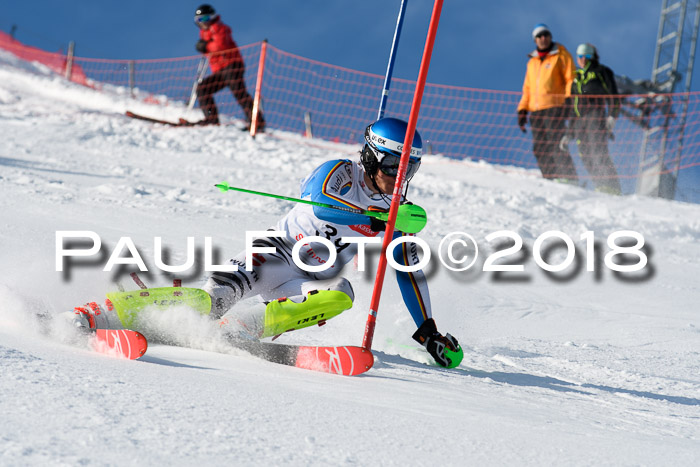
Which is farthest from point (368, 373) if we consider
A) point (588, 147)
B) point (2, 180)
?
point (588, 147)

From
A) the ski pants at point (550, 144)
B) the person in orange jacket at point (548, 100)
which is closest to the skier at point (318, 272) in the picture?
the person in orange jacket at point (548, 100)

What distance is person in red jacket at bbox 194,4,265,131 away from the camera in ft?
40.0

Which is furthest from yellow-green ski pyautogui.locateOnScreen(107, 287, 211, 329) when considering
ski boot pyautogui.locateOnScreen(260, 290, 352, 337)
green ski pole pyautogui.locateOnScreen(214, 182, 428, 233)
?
green ski pole pyautogui.locateOnScreen(214, 182, 428, 233)

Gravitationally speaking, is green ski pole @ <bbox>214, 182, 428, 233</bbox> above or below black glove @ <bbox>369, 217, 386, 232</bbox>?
above

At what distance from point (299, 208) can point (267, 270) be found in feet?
1.40

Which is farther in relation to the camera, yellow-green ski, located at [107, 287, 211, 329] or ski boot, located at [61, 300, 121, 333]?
yellow-green ski, located at [107, 287, 211, 329]

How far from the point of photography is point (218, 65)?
12375 millimetres

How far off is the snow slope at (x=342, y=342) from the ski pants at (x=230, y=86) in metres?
1.15

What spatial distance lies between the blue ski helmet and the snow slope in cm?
98

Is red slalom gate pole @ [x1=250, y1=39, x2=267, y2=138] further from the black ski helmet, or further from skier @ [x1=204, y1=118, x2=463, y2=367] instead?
skier @ [x1=204, y1=118, x2=463, y2=367]

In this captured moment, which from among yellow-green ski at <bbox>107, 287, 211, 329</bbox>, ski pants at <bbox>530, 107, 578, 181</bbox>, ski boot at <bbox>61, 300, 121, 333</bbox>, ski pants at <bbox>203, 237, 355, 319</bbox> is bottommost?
ski boot at <bbox>61, 300, 121, 333</bbox>

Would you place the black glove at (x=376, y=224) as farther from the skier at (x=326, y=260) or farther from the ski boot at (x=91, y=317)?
the ski boot at (x=91, y=317)

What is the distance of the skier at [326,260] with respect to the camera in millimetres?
3653

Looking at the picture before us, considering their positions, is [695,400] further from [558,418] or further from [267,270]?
[267,270]
